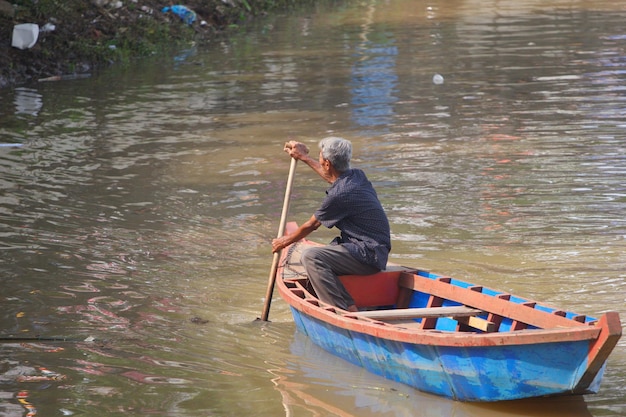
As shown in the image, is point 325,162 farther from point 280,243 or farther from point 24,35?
point 24,35

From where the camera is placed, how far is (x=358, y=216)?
7164mm

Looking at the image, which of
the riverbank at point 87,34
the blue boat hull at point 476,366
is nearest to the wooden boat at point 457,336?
the blue boat hull at point 476,366

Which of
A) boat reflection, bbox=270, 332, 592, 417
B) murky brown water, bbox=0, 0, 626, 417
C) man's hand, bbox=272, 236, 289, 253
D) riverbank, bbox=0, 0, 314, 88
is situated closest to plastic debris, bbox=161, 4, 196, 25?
riverbank, bbox=0, 0, 314, 88

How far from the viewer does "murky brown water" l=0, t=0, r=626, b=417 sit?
22.1ft

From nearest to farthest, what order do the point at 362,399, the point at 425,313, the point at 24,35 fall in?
the point at 362,399 → the point at 425,313 → the point at 24,35

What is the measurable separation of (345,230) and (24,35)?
13231 mm

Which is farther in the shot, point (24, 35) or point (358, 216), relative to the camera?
point (24, 35)

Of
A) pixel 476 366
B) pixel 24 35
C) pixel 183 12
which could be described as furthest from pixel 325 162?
pixel 183 12

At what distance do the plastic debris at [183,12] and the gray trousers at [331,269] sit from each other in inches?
719

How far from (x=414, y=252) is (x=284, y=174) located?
331cm

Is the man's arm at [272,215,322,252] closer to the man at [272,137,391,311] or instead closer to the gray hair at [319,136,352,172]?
the man at [272,137,391,311]

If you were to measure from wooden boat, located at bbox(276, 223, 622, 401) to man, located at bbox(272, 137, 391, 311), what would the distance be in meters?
0.15

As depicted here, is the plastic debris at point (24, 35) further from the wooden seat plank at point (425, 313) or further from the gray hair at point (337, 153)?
the wooden seat plank at point (425, 313)

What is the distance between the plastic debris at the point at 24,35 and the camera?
18.8 meters
